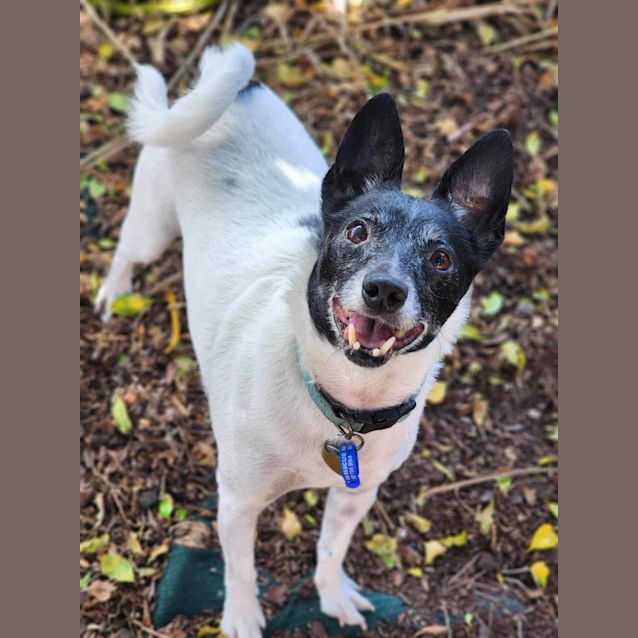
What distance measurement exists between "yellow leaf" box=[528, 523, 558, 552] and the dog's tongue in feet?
6.81

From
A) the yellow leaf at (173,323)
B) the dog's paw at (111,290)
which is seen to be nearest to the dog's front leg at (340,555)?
the yellow leaf at (173,323)

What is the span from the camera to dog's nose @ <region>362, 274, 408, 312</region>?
2.29 m

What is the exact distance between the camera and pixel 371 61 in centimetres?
595

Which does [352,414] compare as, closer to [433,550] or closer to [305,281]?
[305,281]

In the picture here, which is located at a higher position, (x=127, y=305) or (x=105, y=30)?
(x=105, y=30)

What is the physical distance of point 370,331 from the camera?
8.00ft

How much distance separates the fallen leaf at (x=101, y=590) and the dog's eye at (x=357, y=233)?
2.03m

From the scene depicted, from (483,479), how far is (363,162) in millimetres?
2140

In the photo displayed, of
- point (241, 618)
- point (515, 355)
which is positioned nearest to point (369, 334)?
point (241, 618)

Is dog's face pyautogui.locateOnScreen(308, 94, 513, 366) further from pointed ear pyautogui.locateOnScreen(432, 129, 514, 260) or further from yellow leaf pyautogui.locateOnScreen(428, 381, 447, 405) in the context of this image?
yellow leaf pyautogui.locateOnScreen(428, 381, 447, 405)

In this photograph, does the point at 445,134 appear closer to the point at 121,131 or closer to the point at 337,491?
the point at 121,131

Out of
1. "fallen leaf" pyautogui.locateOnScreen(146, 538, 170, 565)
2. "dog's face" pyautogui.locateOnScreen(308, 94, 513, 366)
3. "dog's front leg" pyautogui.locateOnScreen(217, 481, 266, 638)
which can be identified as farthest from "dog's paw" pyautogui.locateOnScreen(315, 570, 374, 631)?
"dog's face" pyautogui.locateOnScreen(308, 94, 513, 366)

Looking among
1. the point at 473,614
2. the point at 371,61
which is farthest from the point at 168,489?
the point at 371,61

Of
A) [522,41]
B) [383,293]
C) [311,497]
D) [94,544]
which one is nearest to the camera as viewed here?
[383,293]
